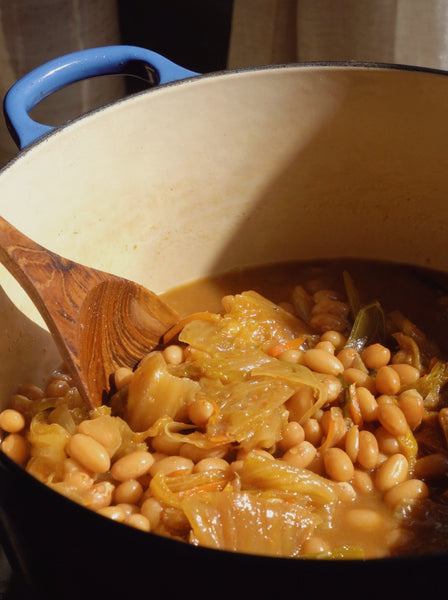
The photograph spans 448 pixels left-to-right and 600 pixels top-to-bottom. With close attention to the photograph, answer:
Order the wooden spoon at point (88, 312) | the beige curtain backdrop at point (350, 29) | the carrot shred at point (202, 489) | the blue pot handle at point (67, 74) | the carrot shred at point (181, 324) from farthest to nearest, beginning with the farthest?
the beige curtain backdrop at point (350, 29), the carrot shred at point (181, 324), the blue pot handle at point (67, 74), the wooden spoon at point (88, 312), the carrot shred at point (202, 489)

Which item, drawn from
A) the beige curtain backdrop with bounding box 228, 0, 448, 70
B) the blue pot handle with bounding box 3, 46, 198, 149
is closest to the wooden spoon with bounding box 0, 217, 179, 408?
the blue pot handle with bounding box 3, 46, 198, 149

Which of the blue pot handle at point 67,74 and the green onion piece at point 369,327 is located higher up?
the blue pot handle at point 67,74

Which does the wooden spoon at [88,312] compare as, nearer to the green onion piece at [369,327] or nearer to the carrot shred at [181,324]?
the carrot shred at [181,324]

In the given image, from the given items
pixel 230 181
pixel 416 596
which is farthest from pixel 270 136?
pixel 416 596

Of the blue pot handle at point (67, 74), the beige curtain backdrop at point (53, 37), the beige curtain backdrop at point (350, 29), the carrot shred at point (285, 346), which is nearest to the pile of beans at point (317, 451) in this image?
the carrot shred at point (285, 346)

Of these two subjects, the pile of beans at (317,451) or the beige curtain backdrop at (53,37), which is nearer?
the pile of beans at (317,451)

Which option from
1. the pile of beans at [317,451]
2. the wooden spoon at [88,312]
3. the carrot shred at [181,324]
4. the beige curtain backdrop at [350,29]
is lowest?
the pile of beans at [317,451]
